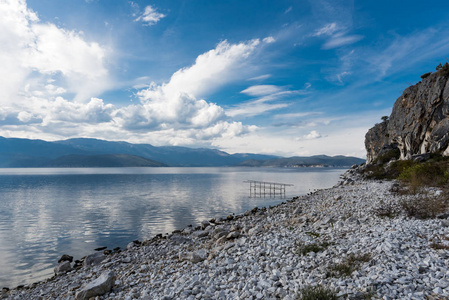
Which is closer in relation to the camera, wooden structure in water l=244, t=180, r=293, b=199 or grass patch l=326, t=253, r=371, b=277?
grass patch l=326, t=253, r=371, b=277

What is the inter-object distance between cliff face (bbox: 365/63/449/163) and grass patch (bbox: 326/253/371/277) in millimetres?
41924

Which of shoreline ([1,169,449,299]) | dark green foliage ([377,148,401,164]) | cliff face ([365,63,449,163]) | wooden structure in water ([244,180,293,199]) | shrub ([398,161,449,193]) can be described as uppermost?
cliff face ([365,63,449,163])

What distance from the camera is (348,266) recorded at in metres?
8.00

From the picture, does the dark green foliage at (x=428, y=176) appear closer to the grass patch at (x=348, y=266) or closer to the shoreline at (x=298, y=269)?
the shoreline at (x=298, y=269)

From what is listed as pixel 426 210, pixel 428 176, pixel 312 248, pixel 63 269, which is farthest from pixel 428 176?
pixel 63 269

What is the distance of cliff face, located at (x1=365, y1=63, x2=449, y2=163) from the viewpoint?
42.6 metres

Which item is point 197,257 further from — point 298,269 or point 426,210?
point 426,210

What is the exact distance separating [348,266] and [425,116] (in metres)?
54.6

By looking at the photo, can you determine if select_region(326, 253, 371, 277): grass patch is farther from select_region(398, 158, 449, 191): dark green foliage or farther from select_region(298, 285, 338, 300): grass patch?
select_region(398, 158, 449, 191): dark green foliage

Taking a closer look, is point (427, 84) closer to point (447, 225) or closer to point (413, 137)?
point (413, 137)

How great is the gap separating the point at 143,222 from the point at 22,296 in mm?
18858

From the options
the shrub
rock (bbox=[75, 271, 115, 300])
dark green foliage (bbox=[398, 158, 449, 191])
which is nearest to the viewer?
rock (bbox=[75, 271, 115, 300])

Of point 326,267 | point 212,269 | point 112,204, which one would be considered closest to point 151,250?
point 212,269

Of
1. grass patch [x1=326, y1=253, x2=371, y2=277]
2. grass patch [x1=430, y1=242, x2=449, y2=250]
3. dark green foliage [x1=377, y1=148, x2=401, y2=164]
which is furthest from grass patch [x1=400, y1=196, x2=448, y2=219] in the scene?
dark green foliage [x1=377, y1=148, x2=401, y2=164]
